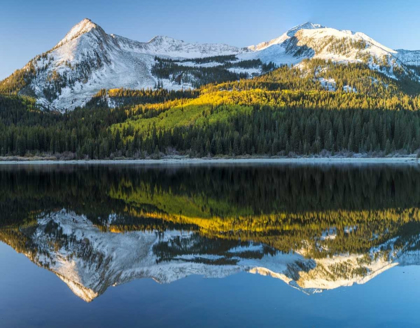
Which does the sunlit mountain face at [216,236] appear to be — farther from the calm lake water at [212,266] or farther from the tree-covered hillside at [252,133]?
the tree-covered hillside at [252,133]

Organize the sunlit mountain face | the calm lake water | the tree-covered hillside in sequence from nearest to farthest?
1. the calm lake water
2. the sunlit mountain face
3. the tree-covered hillside

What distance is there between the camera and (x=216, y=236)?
19.6m

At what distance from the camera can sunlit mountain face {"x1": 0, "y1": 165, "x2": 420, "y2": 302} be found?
1434cm

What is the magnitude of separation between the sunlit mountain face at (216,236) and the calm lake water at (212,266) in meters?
0.07

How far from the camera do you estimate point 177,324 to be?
10.3 m

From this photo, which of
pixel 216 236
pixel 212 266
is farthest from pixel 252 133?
pixel 212 266

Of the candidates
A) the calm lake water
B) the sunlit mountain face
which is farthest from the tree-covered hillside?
A: the calm lake water

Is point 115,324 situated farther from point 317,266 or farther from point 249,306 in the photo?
point 317,266

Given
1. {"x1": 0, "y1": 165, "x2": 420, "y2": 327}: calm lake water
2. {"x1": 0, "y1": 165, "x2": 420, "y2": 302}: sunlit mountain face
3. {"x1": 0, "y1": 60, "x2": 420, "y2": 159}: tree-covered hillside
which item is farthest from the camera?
{"x1": 0, "y1": 60, "x2": 420, "y2": 159}: tree-covered hillside

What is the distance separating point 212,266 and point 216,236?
4.75m

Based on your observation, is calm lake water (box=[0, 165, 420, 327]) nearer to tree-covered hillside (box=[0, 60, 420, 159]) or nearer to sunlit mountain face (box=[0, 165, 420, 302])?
sunlit mountain face (box=[0, 165, 420, 302])

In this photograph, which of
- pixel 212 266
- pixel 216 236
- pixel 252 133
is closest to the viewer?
pixel 212 266

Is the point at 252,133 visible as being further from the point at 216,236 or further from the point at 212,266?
the point at 212,266

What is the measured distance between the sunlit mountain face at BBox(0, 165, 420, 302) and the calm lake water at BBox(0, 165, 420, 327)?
68 millimetres
